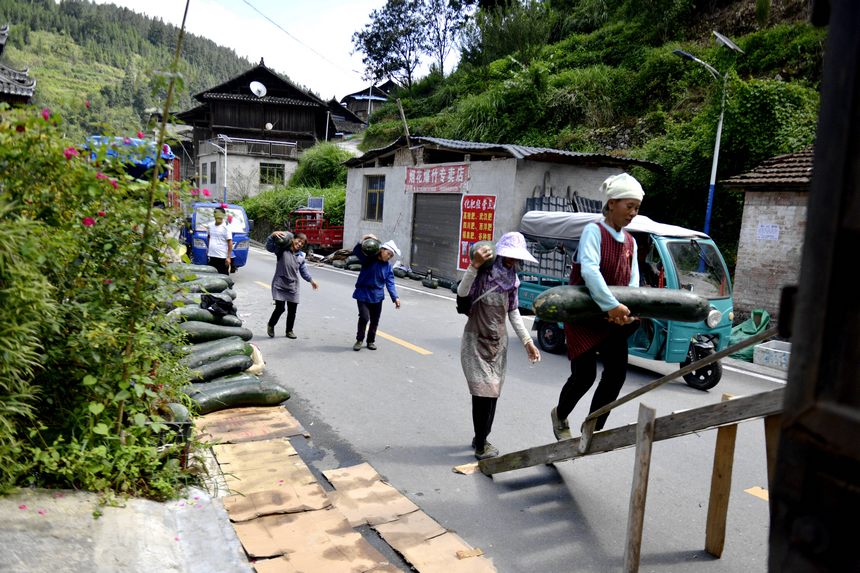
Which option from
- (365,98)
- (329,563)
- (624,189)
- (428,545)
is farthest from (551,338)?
(365,98)

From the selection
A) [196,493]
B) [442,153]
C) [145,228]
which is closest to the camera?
[145,228]

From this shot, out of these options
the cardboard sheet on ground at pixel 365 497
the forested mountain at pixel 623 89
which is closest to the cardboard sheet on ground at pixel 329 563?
the cardboard sheet on ground at pixel 365 497

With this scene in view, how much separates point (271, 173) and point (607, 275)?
41.8 m

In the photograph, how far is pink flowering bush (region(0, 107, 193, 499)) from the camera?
3361mm

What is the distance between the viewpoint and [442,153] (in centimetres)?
1969

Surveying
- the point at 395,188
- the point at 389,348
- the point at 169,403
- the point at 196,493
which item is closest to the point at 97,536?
the point at 196,493

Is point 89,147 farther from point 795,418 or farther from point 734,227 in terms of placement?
point 734,227

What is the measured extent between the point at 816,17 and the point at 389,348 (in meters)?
7.93

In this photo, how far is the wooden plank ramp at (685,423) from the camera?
2656mm

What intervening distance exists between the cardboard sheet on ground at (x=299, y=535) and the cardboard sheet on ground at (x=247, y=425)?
4.36ft

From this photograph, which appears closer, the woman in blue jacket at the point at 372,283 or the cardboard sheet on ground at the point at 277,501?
the cardboard sheet on ground at the point at 277,501

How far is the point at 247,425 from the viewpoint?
550 centimetres

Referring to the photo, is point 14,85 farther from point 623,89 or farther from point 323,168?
point 623,89

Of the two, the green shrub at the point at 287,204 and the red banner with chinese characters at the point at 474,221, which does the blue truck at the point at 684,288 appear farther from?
the green shrub at the point at 287,204
